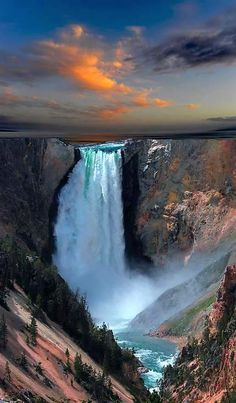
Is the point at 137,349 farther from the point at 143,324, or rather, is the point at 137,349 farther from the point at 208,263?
the point at 208,263

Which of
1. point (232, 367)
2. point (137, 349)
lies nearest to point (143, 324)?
point (137, 349)

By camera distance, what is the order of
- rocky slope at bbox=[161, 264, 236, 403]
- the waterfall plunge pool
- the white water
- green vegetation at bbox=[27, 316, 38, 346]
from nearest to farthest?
rocky slope at bbox=[161, 264, 236, 403] < green vegetation at bbox=[27, 316, 38, 346] < the waterfall plunge pool < the white water

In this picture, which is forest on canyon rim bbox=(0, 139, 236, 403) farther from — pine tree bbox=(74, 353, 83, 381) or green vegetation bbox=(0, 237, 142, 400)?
pine tree bbox=(74, 353, 83, 381)

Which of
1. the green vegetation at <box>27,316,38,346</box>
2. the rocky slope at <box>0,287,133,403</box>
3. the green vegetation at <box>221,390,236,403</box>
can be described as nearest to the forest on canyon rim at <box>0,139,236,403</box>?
the rocky slope at <box>0,287,133,403</box>

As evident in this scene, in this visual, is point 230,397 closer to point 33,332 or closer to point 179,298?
point 33,332

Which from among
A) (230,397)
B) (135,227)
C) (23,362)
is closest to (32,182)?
(135,227)

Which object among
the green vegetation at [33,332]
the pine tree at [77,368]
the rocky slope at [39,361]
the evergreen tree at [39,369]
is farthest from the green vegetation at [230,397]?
the green vegetation at [33,332]

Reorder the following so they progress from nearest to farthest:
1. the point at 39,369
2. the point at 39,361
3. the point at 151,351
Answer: the point at 39,369, the point at 39,361, the point at 151,351

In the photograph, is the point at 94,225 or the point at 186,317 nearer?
the point at 186,317

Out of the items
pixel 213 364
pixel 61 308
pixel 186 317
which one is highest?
pixel 213 364
